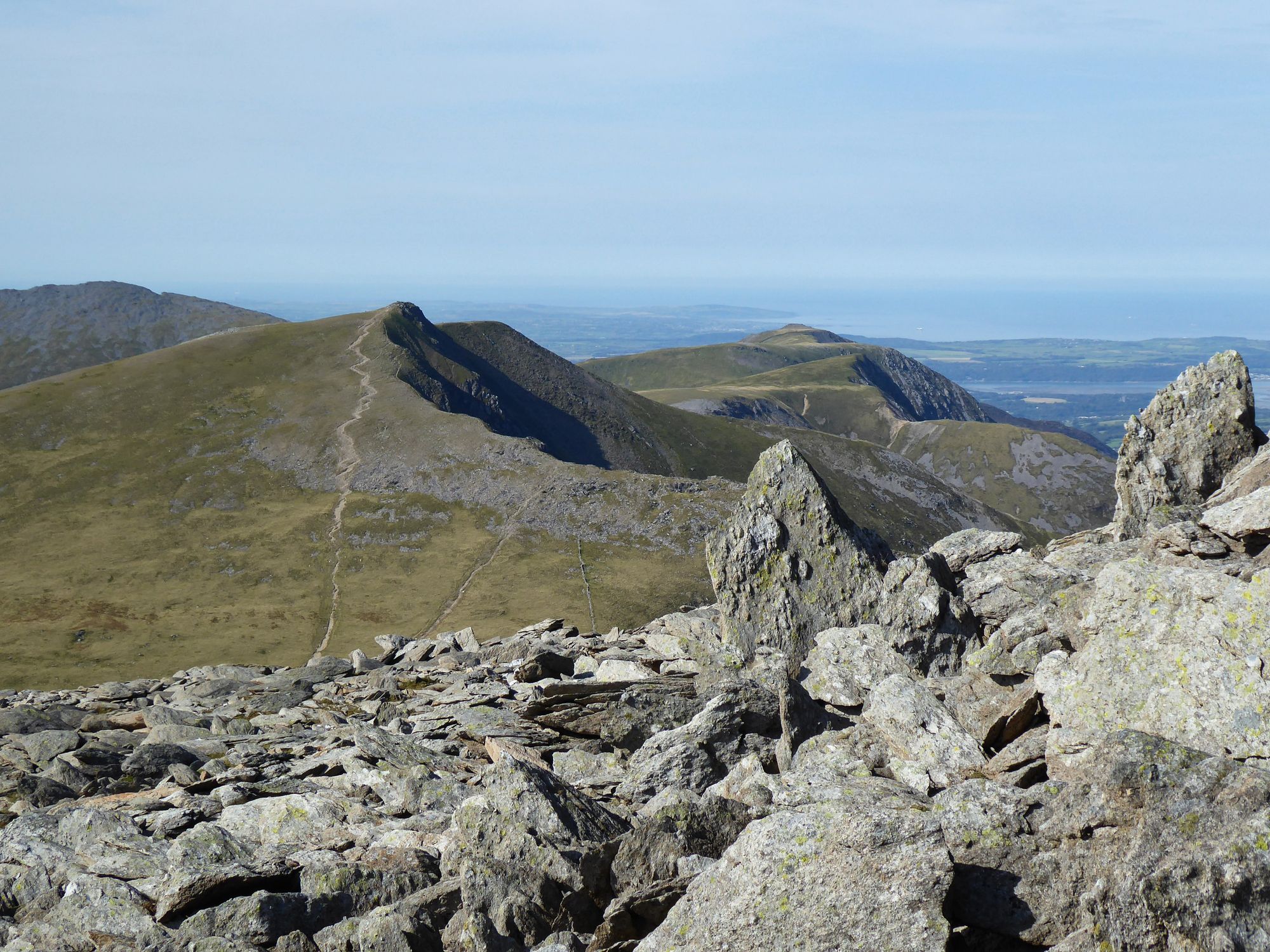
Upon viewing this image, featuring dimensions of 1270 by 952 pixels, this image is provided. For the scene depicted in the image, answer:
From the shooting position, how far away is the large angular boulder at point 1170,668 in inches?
588

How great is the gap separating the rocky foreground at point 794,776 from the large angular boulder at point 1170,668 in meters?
0.06

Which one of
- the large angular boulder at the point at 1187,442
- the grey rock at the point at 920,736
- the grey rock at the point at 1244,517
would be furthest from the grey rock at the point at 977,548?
the grey rock at the point at 920,736

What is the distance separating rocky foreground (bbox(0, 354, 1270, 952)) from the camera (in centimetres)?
1175

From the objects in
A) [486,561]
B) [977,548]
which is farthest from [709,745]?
[486,561]

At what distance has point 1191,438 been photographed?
32.2m

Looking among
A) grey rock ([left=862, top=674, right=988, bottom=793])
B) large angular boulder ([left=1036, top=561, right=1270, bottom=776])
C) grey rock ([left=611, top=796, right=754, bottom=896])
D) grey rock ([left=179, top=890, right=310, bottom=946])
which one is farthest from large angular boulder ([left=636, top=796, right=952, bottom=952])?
grey rock ([left=179, top=890, right=310, bottom=946])

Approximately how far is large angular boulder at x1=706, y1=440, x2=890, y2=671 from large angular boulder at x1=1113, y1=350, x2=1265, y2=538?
8.69m

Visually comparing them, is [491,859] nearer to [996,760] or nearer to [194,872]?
[194,872]

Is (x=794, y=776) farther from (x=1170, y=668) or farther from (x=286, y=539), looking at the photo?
(x=286, y=539)

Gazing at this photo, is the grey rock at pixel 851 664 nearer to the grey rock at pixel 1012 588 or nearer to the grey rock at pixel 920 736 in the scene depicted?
the grey rock at pixel 920 736

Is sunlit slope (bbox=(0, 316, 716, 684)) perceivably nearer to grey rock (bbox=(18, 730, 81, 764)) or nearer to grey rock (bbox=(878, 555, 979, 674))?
grey rock (bbox=(18, 730, 81, 764))

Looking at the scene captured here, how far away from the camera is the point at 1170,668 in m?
16.2

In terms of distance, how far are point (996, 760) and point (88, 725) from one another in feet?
116

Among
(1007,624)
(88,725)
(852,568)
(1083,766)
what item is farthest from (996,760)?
(88,725)
